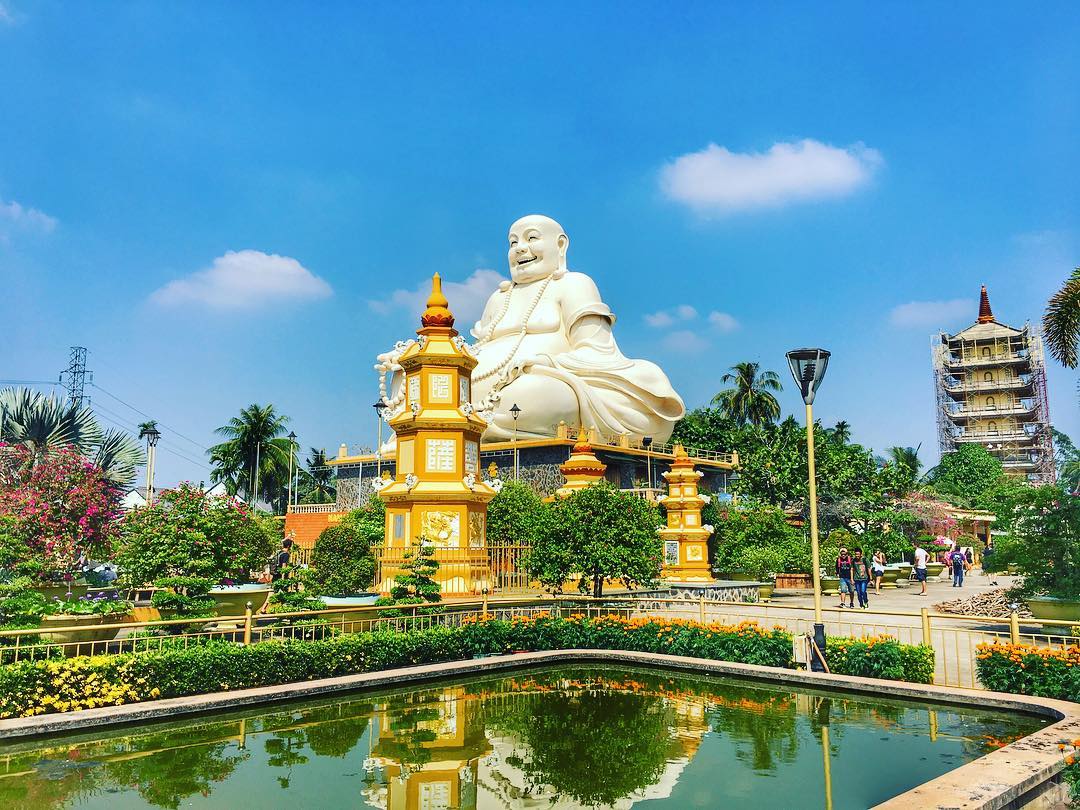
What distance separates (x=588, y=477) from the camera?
25.4 metres

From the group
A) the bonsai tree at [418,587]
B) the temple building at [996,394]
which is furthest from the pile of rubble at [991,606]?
the temple building at [996,394]

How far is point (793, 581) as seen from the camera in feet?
99.2

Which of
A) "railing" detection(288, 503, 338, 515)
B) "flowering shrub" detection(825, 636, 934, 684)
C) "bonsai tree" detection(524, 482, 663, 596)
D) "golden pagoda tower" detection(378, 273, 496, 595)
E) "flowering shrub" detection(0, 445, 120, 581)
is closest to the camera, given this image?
"flowering shrub" detection(825, 636, 934, 684)

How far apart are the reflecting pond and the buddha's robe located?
2110cm

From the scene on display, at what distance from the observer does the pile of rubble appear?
1688 cm

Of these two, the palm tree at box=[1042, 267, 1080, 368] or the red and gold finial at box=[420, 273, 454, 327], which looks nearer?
the palm tree at box=[1042, 267, 1080, 368]

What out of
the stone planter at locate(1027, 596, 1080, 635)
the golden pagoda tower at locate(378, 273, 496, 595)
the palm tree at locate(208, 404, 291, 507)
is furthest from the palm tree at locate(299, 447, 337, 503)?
the stone planter at locate(1027, 596, 1080, 635)

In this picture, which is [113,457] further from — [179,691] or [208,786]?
[208,786]

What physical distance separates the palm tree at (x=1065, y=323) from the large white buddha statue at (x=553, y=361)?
19.4m

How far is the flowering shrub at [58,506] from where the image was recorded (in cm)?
1805

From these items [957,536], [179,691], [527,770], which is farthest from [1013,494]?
[957,536]

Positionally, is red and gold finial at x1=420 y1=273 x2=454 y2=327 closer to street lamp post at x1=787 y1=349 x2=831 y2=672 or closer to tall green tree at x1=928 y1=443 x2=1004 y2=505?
street lamp post at x1=787 y1=349 x2=831 y2=672

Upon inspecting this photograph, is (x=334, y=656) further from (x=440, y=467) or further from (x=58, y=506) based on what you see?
(x=58, y=506)

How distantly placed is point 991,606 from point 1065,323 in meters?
7.28
